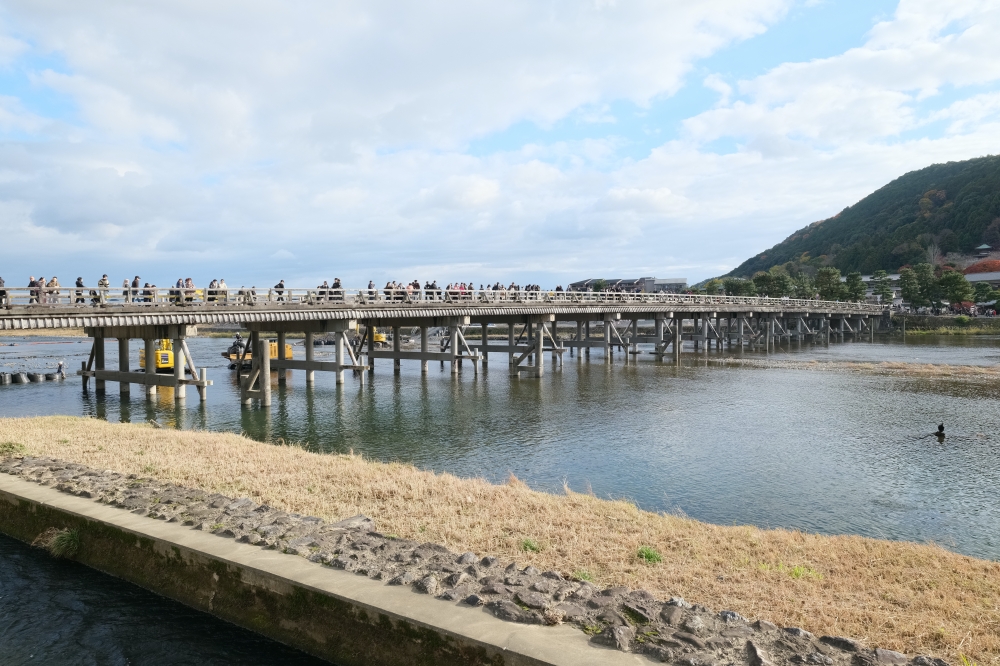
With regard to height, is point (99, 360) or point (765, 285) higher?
point (765, 285)

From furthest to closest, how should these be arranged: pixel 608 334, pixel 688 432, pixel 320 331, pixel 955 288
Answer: pixel 955 288, pixel 608 334, pixel 320 331, pixel 688 432

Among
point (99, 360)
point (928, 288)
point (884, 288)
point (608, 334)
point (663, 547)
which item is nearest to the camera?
point (663, 547)

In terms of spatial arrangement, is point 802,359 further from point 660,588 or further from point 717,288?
point 717,288

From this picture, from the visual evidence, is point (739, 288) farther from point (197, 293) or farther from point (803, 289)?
point (197, 293)

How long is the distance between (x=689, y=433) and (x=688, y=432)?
0.19 m

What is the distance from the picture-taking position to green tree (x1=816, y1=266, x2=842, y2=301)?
11875cm

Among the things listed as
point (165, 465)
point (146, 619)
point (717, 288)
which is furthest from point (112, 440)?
point (717, 288)

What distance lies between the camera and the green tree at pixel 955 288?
342 ft

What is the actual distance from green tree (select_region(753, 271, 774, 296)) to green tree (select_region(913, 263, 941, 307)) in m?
24.5

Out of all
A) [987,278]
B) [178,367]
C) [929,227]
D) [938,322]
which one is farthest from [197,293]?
[929,227]

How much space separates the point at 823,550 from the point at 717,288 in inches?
5470

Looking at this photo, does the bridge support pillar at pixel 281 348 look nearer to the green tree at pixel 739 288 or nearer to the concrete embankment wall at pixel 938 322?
the concrete embankment wall at pixel 938 322

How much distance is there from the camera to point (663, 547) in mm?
9453

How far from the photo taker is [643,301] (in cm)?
5978
